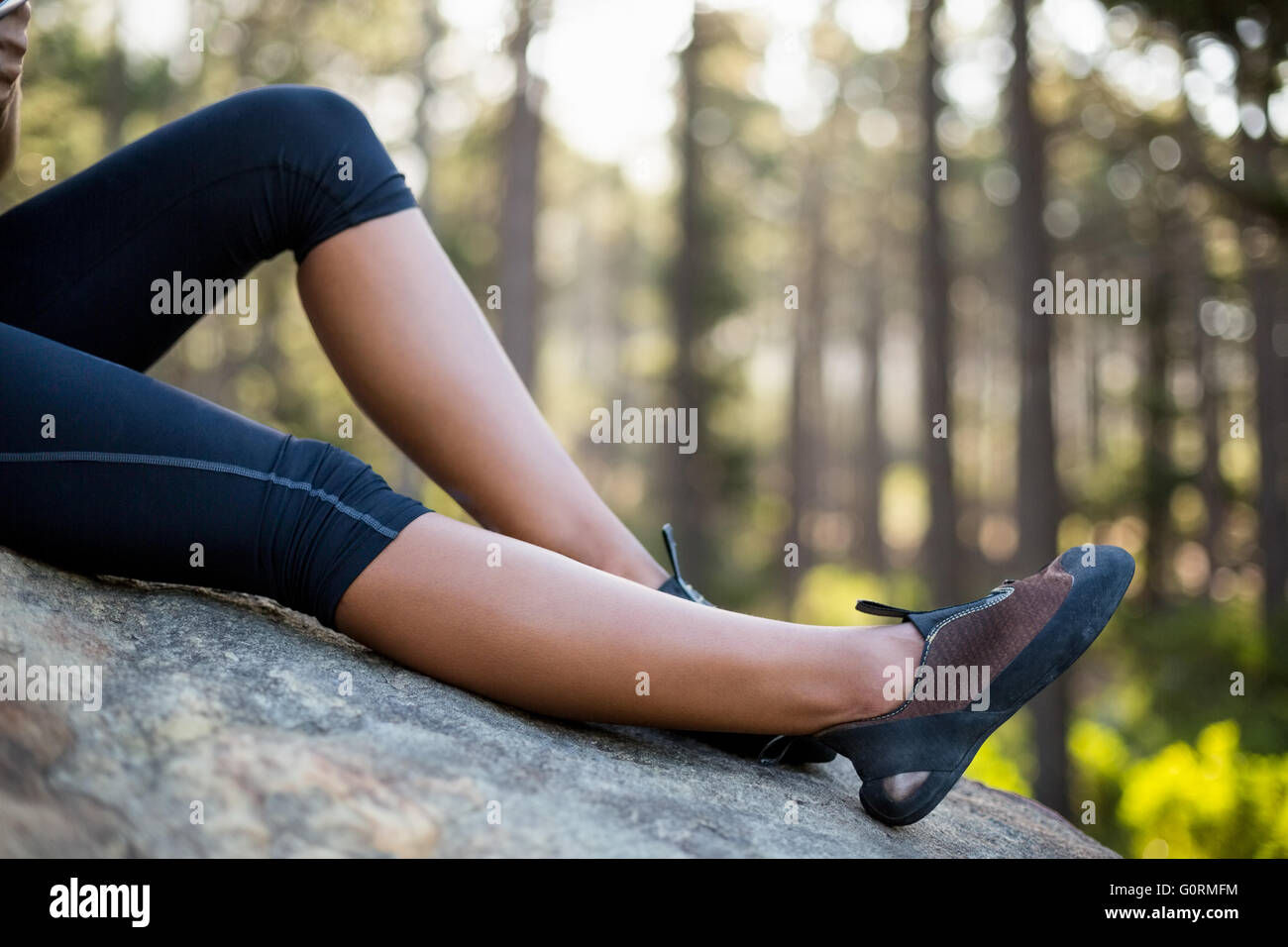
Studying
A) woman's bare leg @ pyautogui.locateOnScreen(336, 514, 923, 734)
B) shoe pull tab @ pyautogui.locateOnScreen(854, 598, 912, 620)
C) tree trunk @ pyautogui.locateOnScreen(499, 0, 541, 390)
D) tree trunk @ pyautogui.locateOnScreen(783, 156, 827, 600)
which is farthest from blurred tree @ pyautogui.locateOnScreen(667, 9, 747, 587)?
woman's bare leg @ pyautogui.locateOnScreen(336, 514, 923, 734)

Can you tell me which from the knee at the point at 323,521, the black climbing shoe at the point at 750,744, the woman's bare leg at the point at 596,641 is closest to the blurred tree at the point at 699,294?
the black climbing shoe at the point at 750,744

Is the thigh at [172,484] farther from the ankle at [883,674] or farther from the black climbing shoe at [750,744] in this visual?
the ankle at [883,674]

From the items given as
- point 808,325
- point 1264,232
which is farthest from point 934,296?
point 808,325

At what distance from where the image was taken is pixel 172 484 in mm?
1298

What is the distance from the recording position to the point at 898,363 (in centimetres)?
4228

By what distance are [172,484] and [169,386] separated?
17cm

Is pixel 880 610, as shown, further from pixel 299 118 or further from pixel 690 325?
pixel 690 325

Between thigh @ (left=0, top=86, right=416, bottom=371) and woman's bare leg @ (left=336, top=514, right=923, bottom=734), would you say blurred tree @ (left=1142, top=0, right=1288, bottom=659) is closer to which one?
woman's bare leg @ (left=336, top=514, right=923, bottom=734)

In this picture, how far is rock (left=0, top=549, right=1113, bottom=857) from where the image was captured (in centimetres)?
110

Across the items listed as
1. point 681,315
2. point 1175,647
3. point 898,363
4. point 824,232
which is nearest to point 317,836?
point 1175,647

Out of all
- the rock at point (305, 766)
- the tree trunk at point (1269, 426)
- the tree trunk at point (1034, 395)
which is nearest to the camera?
the rock at point (305, 766)

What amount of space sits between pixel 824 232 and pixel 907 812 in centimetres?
2154

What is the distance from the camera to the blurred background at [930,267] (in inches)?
337

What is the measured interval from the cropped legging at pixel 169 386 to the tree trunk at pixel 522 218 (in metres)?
7.39
